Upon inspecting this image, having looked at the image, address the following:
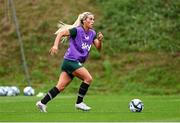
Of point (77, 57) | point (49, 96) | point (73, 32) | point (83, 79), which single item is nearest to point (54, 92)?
point (49, 96)

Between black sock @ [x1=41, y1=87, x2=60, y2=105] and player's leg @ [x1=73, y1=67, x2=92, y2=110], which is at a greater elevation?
player's leg @ [x1=73, y1=67, x2=92, y2=110]

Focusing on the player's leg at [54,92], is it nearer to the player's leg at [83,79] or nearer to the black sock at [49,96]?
the black sock at [49,96]

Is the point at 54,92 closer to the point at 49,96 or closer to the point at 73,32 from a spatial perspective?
the point at 49,96

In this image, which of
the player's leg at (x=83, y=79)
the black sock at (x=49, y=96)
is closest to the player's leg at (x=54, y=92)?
the black sock at (x=49, y=96)

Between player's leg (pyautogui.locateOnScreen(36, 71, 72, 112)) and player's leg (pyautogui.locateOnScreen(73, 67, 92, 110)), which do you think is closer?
player's leg (pyautogui.locateOnScreen(36, 71, 72, 112))

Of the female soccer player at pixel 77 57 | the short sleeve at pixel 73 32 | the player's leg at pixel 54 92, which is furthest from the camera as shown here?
the short sleeve at pixel 73 32

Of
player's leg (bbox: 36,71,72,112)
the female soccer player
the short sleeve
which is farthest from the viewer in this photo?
the short sleeve

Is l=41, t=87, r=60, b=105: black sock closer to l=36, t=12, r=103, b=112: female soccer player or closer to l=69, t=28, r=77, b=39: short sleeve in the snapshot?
l=36, t=12, r=103, b=112: female soccer player

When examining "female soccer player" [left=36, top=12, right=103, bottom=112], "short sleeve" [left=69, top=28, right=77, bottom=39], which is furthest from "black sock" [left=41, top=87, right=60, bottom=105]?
"short sleeve" [left=69, top=28, right=77, bottom=39]

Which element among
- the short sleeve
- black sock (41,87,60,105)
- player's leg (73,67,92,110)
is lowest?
black sock (41,87,60,105)

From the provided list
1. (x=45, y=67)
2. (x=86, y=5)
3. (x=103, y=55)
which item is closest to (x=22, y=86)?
(x=45, y=67)

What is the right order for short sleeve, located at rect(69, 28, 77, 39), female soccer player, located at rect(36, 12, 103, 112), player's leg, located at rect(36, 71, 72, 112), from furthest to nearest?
short sleeve, located at rect(69, 28, 77, 39)
female soccer player, located at rect(36, 12, 103, 112)
player's leg, located at rect(36, 71, 72, 112)

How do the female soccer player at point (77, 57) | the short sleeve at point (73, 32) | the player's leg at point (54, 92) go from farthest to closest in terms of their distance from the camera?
the short sleeve at point (73, 32) → the female soccer player at point (77, 57) → the player's leg at point (54, 92)

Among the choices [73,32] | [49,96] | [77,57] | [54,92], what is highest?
[73,32]
